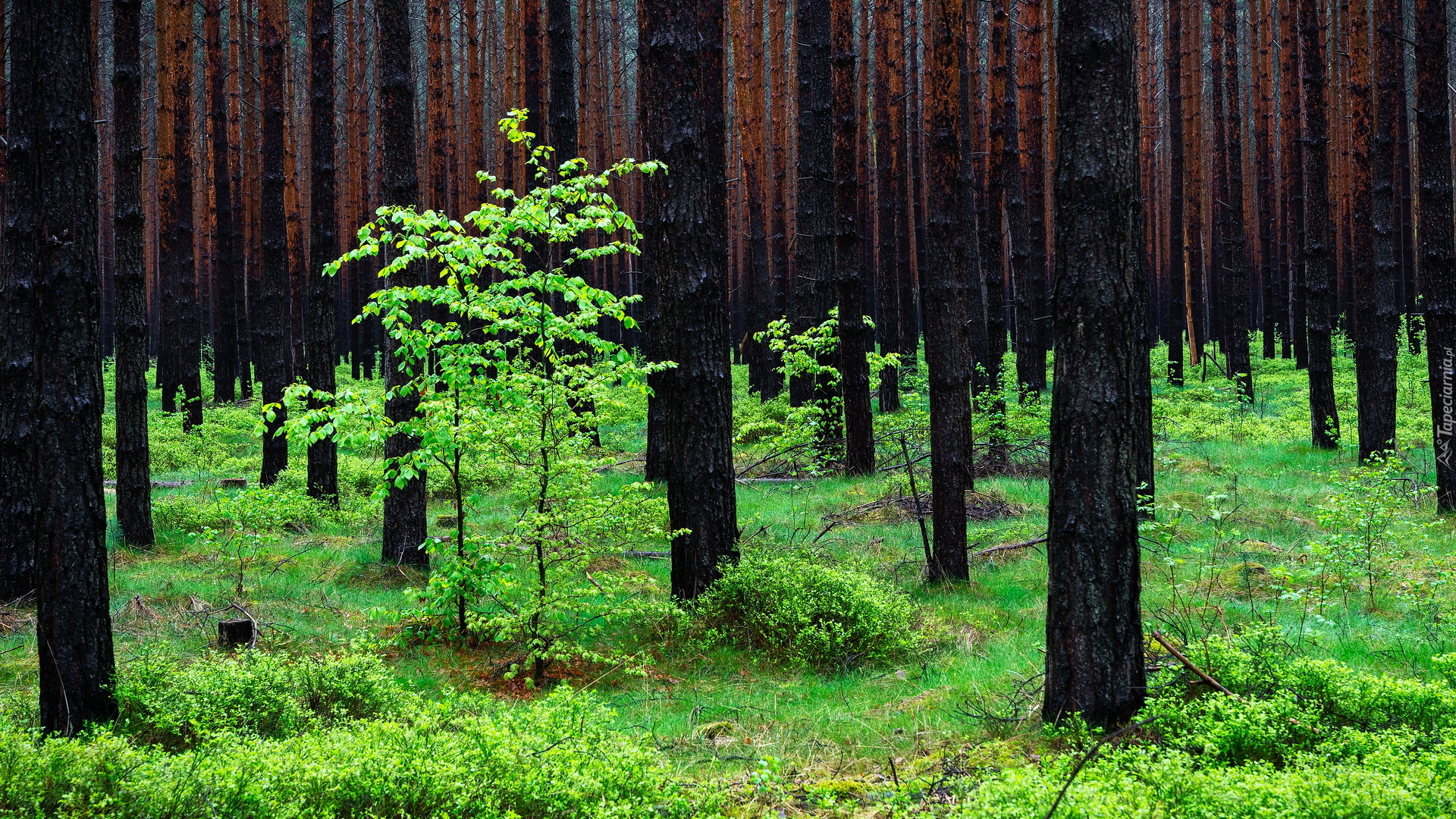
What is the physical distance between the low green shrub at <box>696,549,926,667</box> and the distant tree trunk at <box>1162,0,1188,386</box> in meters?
17.3

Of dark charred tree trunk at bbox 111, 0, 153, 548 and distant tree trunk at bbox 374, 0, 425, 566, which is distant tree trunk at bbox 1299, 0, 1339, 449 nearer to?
distant tree trunk at bbox 374, 0, 425, 566

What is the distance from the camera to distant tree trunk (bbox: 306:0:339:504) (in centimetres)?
958

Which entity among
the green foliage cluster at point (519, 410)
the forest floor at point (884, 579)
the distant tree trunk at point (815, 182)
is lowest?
the forest floor at point (884, 579)

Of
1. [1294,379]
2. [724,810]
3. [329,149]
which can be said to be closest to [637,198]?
[1294,379]

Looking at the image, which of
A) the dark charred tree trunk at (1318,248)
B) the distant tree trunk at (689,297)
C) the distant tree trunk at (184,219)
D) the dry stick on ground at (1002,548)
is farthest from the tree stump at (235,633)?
the dark charred tree trunk at (1318,248)

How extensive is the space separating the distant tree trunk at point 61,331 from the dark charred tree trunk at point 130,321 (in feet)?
15.0

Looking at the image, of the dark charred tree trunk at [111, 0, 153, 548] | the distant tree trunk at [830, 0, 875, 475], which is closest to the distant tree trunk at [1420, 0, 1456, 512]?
the distant tree trunk at [830, 0, 875, 475]

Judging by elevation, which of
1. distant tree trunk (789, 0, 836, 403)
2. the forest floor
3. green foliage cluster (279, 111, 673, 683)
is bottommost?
the forest floor

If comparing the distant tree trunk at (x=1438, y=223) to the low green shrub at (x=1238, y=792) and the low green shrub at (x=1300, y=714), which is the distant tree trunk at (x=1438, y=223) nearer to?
the low green shrub at (x=1300, y=714)

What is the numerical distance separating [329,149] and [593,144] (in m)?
22.0

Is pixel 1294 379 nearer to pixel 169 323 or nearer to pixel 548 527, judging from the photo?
pixel 548 527

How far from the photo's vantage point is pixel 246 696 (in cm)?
432

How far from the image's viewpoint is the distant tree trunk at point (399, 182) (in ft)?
25.2

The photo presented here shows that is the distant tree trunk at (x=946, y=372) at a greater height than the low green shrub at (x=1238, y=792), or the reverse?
the distant tree trunk at (x=946, y=372)
